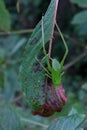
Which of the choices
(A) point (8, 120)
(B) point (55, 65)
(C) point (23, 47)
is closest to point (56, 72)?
(B) point (55, 65)

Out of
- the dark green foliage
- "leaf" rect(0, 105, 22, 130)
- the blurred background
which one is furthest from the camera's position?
the blurred background

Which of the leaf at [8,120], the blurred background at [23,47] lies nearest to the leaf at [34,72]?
the leaf at [8,120]

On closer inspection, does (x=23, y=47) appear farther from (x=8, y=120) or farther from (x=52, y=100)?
(x=52, y=100)

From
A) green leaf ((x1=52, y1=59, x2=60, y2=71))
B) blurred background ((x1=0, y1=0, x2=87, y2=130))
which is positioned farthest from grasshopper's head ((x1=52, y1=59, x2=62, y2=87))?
blurred background ((x1=0, y1=0, x2=87, y2=130))

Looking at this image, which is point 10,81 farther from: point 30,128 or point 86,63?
point 86,63

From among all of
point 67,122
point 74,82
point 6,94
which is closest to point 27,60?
point 67,122

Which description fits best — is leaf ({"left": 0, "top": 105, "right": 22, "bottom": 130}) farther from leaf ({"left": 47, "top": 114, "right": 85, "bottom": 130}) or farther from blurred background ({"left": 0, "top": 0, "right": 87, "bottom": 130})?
blurred background ({"left": 0, "top": 0, "right": 87, "bottom": 130})
